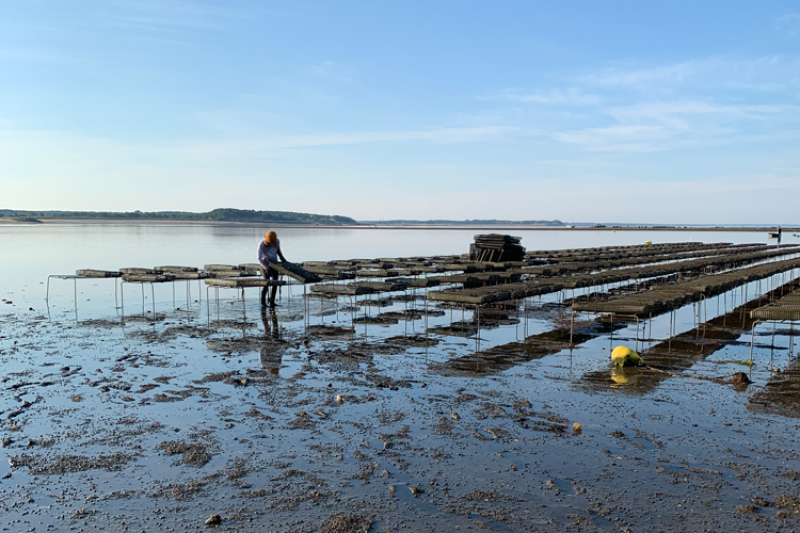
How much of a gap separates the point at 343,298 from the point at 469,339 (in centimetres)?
965

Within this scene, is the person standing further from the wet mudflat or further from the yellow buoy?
the yellow buoy

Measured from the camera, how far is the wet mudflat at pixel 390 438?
599 cm

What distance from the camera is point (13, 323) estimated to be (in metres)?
16.3

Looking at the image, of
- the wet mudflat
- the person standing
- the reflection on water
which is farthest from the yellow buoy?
the person standing

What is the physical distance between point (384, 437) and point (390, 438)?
3.3 inches

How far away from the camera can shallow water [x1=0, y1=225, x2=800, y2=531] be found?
602cm

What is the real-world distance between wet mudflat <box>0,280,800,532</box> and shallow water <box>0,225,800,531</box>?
31mm

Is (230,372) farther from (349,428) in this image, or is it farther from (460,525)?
(460,525)

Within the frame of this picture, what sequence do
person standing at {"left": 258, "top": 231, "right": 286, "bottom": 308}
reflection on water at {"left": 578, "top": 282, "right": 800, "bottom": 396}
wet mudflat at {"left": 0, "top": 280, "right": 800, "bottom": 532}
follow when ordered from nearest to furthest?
wet mudflat at {"left": 0, "top": 280, "right": 800, "bottom": 532} → reflection on water at {"left": 578, "top": 282, "right": 800, "bottom": 396} → person standing at {"left": 258, "top": 231, "right": 286, "bottom": 308}

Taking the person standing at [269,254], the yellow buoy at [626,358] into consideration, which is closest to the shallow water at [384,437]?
the yellow buoy at [626,358]

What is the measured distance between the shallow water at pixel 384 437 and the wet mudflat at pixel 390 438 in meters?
0.03

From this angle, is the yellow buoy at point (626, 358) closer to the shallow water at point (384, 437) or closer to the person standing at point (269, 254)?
the shallow water at point (384, 437)

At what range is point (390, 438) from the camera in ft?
25.9

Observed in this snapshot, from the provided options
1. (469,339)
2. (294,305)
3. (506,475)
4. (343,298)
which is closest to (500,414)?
(506,475)
